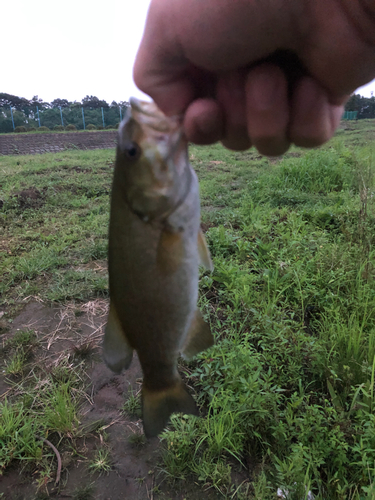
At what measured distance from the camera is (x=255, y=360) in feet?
8.32

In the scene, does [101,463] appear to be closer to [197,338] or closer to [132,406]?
[132,406]

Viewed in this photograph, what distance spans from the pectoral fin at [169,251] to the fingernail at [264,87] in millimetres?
488

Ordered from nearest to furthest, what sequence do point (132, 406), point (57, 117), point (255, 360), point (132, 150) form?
point (132, 150) → point (255, 360) → point (132, 406) → point (57, 117)

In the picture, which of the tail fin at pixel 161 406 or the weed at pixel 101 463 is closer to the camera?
the tail fin at pixel 161 406

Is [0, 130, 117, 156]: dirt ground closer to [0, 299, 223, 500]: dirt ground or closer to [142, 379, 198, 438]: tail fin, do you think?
[0, 299, 223, 500]: dirt ground

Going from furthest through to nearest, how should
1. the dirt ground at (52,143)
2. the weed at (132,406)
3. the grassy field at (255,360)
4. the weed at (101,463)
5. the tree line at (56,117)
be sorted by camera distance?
the tree line at (56,117) < the dirt ground at (52,143) < the weed at (132,406) < the weed at (101,463) < the grassy field at (255,360)

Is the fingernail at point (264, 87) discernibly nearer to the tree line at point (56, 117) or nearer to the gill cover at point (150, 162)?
the gill cover at point (150, 162)

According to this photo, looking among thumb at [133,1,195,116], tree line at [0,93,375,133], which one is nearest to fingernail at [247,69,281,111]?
thumb at [133,1,195,116]

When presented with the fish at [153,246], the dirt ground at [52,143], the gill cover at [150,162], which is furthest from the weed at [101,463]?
the dirt ground at [52,143]

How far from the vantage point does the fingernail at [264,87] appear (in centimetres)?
109

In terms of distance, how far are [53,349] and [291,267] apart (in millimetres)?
2459

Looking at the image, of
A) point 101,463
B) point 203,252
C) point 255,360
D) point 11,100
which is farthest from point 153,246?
point 11,100

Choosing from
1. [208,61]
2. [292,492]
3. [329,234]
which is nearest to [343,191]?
[329,234]

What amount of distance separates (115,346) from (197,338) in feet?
0.91
